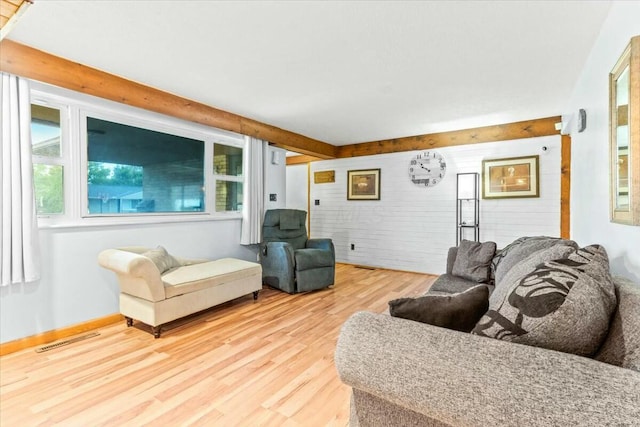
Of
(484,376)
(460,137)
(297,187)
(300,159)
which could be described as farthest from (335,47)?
(297,187)

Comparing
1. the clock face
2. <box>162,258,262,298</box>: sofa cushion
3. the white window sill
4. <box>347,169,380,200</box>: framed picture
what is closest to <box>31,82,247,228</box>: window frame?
the white window sill

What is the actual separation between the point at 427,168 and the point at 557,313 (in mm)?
4436

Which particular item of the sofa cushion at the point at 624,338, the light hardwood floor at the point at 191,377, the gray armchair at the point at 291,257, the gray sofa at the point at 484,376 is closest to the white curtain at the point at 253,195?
the gray armchair at the point at 291,257

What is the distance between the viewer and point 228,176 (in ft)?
14.0

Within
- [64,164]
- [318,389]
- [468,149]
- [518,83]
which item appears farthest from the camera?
[468,149]

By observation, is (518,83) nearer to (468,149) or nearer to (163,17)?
(468,149)

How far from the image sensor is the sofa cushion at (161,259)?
2900 mm

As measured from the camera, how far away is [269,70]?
2.71 m

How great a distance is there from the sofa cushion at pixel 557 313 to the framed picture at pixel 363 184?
4.62 metres

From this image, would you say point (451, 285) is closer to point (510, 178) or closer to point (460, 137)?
point (510, 178)

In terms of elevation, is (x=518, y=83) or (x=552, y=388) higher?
(x=518, y=83)

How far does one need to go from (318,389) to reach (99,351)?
174cm

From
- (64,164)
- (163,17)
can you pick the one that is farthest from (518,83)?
(64,164)

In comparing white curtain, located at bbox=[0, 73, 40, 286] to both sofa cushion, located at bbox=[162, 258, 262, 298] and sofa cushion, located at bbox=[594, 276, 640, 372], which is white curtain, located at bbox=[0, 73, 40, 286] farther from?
sofa cushion, located at bbox=[594, 276, 640, 372]
